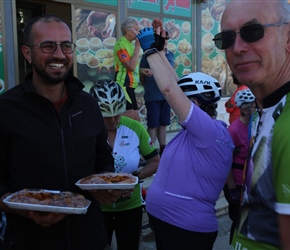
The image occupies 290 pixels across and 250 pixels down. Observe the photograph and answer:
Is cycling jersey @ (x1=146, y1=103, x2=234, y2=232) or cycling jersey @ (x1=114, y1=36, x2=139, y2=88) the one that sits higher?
cycling jersey @ (x1=114, y1=36, x2=139, y2=88)

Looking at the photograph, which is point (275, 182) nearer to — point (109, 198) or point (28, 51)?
point (109, 198)

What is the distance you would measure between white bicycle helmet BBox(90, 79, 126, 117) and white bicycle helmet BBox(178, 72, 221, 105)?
24.8 inches

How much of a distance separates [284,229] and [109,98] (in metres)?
2.29

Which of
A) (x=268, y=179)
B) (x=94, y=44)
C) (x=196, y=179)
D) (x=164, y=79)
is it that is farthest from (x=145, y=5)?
(x=268, y=179)

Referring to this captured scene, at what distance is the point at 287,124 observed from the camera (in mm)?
1260

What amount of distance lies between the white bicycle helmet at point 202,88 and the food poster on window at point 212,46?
678cm

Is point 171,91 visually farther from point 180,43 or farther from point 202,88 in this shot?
point 180,43

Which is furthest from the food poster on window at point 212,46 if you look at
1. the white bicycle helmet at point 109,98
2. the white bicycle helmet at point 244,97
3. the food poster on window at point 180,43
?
the white bicycle helmet at point 109,98

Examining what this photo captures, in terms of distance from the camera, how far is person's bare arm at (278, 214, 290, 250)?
1258 millimetres

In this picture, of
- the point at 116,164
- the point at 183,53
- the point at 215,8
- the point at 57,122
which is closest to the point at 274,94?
the point at 57,122

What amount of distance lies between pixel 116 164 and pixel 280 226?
7.03 feet

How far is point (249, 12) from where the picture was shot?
5.01 ft

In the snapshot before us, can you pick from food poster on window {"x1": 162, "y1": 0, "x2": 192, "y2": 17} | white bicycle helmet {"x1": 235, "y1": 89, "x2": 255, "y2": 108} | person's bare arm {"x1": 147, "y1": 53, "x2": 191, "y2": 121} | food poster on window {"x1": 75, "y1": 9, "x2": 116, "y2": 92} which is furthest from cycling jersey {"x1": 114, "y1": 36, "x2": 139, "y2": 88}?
person's bare arm {"x1": 147, "y1": 53, "x2": 191, "y2": 121}

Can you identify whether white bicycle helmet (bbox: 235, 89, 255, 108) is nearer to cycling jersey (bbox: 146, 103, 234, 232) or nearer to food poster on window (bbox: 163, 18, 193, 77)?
cycling jersey (bbox: 146, 103, 234, 232)
